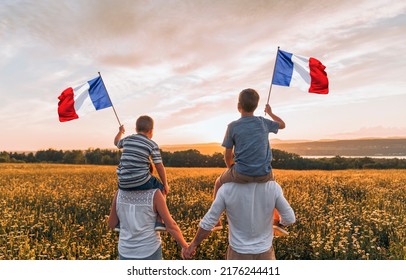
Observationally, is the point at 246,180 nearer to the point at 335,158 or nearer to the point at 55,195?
the point at 55,195

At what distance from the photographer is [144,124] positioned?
4.15 metres

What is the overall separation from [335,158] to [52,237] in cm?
3744

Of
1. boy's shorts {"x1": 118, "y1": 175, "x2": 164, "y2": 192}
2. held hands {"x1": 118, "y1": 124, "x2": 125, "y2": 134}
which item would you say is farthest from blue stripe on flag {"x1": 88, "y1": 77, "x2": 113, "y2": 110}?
boy's shorts {"x1": 118, "y1": 175, "x2": 164, "y2": 192}

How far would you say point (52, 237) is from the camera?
821cm

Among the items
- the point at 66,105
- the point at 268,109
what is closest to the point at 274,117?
the point at 268,109

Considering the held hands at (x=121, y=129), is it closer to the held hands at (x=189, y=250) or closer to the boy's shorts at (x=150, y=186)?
the boy's shorts at (x=150, y=186)

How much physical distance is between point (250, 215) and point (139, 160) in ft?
4.51

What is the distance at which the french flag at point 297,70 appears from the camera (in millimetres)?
6543

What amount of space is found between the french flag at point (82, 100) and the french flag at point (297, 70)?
10.6 ft

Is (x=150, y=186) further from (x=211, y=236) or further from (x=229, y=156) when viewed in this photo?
(x=211, y=236)
